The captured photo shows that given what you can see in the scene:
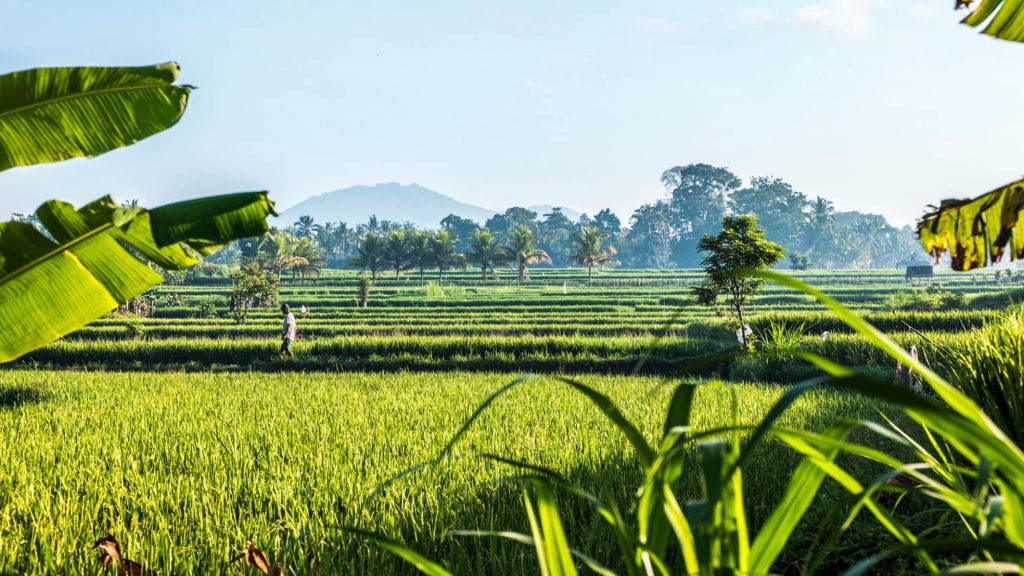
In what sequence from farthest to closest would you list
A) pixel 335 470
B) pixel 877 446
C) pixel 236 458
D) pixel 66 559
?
1. pixel 877 446
2. pixel 236 458
3. pixel 335 470
4. pixel 66 559

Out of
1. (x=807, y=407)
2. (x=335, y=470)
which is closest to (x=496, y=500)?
(x=335, y=470)

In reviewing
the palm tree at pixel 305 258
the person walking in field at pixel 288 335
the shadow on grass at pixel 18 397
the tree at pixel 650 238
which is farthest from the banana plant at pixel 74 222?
the tree at pixel 650 238

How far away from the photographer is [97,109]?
286 cm

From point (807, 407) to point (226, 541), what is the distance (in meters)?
6.06

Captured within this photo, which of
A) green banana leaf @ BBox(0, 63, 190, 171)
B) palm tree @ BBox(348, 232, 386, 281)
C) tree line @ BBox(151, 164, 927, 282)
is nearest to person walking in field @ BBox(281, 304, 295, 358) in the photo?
green banana leaf @ BBox(0, 63, 190, 171)

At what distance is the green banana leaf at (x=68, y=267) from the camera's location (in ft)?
8.45

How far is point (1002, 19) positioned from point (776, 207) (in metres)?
106

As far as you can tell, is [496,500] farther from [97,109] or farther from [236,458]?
[97,109]

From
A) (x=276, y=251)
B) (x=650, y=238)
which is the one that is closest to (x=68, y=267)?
(x=276, y=251)

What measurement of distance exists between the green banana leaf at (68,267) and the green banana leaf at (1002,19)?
3.68 meters

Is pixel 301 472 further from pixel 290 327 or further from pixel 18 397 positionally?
pixel 290 327

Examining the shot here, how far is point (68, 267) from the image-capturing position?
277 centimetres

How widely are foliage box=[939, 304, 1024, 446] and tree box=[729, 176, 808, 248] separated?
99306mm

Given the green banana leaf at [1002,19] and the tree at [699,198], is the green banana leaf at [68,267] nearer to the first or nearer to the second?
the green banana leaf at [1002,19]
